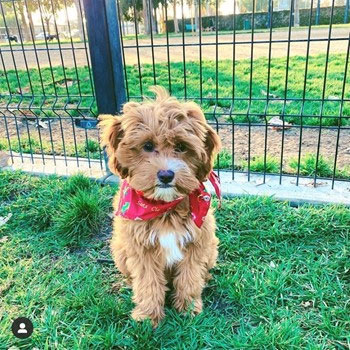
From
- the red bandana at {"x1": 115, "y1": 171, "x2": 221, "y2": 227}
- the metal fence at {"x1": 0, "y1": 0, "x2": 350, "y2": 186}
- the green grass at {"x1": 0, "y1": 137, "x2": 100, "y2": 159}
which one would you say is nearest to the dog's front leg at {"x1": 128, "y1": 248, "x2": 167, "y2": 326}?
the red bandana at {"x1": 115, "y1": 171, "x2": 221, "y2": 227}

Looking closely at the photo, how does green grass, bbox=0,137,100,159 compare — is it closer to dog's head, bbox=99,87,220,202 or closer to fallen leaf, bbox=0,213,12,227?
fallen leaf, bbox=0,213,12,227

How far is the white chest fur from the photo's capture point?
2.56 metres

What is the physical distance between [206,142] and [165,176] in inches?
16.8

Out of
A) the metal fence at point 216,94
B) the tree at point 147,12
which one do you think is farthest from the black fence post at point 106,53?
the tree at point 147,12

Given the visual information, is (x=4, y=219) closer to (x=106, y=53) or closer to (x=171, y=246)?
(x=106, y=53)

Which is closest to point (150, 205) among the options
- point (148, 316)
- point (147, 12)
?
point (148, 316)

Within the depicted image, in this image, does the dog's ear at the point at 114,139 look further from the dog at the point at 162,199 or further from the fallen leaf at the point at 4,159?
the fallen leaf at the point at 4,159

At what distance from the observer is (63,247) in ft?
12.1

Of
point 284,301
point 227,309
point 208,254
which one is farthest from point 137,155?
point 284,301

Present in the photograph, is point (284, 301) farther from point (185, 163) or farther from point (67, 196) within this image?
point (67, 196)

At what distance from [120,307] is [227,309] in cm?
77

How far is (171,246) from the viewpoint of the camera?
259cm

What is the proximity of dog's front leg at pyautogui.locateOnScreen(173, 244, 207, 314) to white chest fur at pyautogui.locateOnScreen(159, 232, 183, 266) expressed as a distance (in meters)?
0.09

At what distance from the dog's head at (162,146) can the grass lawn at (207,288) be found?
97 cm
